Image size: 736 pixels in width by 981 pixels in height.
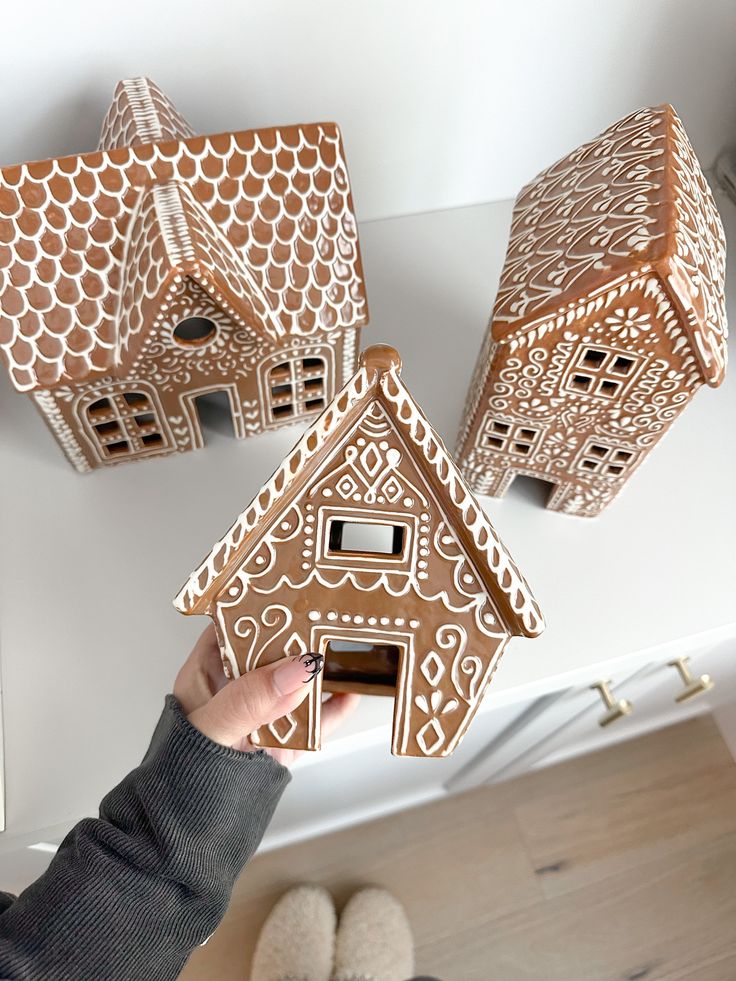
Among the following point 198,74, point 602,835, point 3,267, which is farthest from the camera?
point 602,835

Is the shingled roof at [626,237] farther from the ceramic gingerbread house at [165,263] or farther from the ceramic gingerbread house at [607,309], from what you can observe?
the ceramic gingerbread house at [165,263]

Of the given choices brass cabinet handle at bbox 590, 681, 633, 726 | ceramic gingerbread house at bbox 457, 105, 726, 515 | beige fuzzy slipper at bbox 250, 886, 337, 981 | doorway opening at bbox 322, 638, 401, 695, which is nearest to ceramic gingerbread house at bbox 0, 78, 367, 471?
ceramic gingerbread house at bbox 457, 105, 726, 515

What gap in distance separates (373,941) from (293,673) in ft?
2.92

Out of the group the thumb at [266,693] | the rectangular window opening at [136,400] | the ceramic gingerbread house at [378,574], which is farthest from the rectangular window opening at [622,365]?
the rectangular window opening at [136,400]

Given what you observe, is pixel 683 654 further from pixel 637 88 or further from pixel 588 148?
pixel 637 88

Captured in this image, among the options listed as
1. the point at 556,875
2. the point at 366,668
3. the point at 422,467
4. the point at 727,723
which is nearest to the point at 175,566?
the point at 366,668

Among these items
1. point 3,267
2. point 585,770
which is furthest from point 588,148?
point 585,770

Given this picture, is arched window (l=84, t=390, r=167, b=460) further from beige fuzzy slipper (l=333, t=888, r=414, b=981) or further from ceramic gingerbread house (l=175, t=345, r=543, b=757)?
beige fuzzy slipper (l=333, t=888, r=414, b=981)

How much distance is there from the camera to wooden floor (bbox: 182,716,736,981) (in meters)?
1.17

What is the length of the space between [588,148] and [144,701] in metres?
0.62

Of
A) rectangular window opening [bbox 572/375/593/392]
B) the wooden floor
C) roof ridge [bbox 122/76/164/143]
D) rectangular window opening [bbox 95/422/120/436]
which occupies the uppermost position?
roof ridge [bbox 122/76/164/143]

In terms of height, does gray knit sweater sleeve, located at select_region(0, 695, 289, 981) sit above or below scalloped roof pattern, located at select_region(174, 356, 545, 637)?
below

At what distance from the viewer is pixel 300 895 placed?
1.16m

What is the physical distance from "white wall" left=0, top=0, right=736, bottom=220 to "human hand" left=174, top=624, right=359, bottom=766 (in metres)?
0.55
